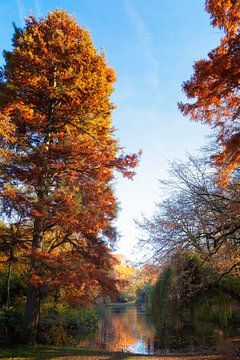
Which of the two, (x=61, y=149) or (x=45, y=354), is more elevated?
(x=61, y=149)

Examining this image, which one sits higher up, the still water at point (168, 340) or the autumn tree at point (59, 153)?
the autumn tree at point (59, 153)

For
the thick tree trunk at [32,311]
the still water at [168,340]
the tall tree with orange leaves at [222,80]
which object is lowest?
the still water at [168,340]

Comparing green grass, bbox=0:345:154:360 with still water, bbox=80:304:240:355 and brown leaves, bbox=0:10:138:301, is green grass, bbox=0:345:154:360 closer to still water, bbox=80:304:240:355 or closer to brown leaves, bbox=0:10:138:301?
brown leaves, bbox=0:10:138:301

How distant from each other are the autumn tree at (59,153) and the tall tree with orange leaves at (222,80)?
4.90 metres

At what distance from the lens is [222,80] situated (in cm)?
800

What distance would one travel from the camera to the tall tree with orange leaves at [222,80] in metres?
7.73

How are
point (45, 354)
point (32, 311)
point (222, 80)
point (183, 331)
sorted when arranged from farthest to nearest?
point (183, 331)
point (32, 311)
point (45, 354)
point (222, 80)

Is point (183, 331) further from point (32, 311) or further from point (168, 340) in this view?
point (32, 311)

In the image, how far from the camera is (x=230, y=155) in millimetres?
8375

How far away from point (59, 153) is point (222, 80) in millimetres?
6827

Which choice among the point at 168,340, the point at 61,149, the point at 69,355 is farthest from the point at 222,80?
the point at 168,340

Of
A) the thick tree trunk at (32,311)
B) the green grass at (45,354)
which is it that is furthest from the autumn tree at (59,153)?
the green grass at (45,354)

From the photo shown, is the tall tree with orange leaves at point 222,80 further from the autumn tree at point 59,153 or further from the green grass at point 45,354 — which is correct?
the green grass at point 45,354

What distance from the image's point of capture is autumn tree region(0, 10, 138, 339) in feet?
37.1
